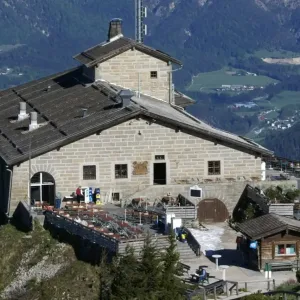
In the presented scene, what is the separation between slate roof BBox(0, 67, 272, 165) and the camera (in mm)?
68188

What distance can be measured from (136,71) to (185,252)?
25349 mm

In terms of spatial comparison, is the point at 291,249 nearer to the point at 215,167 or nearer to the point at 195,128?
the point at 195,128

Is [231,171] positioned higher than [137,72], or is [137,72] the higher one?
[137,72]

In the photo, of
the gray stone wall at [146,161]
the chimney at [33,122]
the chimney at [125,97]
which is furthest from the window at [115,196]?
the chimney at [33,122]

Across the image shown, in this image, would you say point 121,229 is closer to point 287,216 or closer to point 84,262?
point 84,262

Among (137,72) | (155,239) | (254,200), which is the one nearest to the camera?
(155,239)

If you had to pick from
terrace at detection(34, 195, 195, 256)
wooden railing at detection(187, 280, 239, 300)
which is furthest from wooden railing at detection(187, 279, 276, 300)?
terrace at detection(34, 195, 195, 256)

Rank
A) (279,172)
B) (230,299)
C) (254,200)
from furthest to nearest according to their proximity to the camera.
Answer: (279,172)
(254,200)
(230,299)

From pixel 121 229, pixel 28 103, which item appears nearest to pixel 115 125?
pixel 121 229

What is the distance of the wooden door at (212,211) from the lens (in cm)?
6656

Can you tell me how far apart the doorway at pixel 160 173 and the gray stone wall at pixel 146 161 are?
18 cm

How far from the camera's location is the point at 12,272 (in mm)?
60281

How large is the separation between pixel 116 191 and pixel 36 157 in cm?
407

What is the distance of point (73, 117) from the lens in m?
72.8
